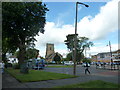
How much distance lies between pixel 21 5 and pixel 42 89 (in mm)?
12802

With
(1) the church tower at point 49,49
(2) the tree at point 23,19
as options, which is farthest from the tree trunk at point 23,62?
(1) the church tower at point 49,49

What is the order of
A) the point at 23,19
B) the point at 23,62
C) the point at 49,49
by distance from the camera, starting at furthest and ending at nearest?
the point at 49,49 < the point at 23,62 < the point at 23,19

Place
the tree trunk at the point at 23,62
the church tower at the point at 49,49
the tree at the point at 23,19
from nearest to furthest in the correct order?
the tree at the point at 23,19, the tree trunk at the point at 23,62, the church tower at the point at 49,49

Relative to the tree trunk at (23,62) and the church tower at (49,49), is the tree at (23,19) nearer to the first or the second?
the tree trunk at (23,62)

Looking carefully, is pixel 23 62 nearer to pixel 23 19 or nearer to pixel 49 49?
pixel 23 19

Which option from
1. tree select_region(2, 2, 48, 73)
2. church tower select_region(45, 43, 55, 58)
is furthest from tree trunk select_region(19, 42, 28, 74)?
church tower select_region(45, 43, 55, 58)

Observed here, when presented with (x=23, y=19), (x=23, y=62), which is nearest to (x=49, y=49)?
(x=23, y=62)

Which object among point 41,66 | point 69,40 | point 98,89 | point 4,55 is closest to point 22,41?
point 41,66

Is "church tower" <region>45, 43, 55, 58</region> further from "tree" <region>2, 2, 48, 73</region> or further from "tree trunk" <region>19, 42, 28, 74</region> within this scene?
"tree" <region>2, 2, 48, 73</region>

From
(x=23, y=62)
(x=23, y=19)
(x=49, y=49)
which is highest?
(x=23, y=19)

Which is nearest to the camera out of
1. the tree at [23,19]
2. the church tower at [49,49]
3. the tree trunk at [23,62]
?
the tree at [23,19]

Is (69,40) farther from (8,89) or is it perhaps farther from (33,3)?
(8,89)

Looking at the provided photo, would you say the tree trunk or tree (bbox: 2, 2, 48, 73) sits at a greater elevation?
tree (bbox: 2, 2, 48, 73)

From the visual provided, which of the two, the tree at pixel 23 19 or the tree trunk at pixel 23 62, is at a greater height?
the tree at pixel 23 19
